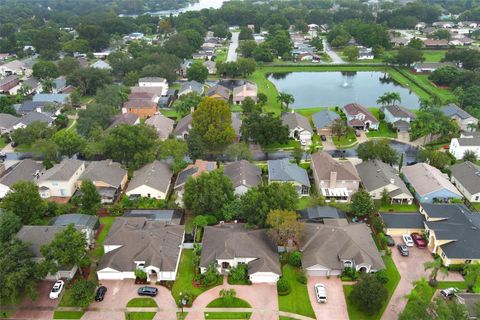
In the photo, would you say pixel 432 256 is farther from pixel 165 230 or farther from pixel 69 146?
pixel 69 146

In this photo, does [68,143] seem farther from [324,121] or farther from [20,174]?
[324,121]

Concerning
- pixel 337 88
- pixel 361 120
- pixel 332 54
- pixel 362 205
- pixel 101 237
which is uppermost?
pixel 362 205

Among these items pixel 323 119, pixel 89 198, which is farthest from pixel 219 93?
pixel 89 198

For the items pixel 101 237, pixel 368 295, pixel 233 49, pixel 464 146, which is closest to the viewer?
pixel 368 295

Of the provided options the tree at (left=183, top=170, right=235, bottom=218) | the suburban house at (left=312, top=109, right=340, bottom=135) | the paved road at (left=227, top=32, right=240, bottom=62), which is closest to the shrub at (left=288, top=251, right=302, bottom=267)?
the tree at (left=183, top=170, right=235, bottom=218)

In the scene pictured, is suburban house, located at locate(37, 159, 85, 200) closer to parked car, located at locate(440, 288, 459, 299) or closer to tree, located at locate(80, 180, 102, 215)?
tree, located at locate(80, 180, 102, 215)

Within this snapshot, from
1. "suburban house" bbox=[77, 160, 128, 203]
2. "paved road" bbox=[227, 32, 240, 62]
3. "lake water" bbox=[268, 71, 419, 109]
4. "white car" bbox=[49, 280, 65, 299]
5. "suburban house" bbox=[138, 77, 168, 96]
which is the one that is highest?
"white car" bbox=[49, 280, 65, 299]
